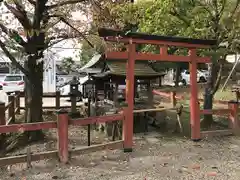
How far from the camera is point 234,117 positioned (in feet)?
30.3

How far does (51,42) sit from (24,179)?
455 centimetres

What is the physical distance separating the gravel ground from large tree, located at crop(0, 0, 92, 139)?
8.70ft

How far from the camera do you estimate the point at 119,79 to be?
406 inches

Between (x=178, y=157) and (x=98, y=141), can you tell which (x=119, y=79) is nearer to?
(x=98, y=141)

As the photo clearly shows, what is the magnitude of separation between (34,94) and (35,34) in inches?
68.2

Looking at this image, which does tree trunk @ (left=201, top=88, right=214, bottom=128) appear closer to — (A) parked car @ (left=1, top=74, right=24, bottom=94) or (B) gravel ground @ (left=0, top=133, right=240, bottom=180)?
(B) gravel ground @ (left=0, top=133, right=240, bottom=180)

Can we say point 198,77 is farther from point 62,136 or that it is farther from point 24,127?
point 24,127

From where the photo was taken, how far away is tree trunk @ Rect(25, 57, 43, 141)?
28.1 feet

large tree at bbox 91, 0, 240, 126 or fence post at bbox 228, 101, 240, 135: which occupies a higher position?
large tree at bbox 91, 0, 240, 126

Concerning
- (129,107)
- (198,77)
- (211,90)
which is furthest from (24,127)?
(198,77)

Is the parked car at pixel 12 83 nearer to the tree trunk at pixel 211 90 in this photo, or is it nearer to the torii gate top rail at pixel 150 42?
the tree trunk at pixel 211 90

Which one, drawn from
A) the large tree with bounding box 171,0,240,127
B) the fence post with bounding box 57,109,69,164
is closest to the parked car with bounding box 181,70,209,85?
the large tree with bounding box 171,0,240,127

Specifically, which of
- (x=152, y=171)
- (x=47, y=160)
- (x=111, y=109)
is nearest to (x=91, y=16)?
(x=111, y=109)

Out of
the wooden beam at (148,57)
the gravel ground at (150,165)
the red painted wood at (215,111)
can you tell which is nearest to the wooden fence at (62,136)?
the gravel ground at (150,165)
